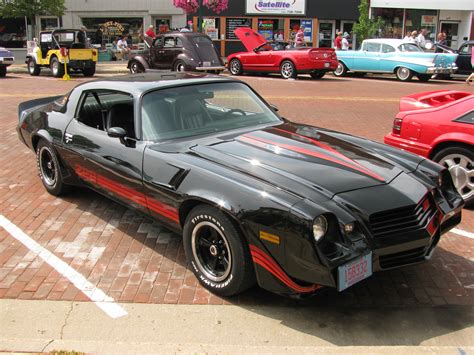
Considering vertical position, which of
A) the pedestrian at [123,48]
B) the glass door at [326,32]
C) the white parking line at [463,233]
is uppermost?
the glass door at [326,32]

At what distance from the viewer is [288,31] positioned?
1257 inches

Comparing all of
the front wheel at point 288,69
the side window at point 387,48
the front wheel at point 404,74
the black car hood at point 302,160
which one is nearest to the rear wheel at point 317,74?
the front wheel at point 288,69

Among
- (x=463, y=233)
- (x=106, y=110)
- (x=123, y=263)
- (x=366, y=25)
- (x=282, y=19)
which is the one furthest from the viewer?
(x=282, y=19)

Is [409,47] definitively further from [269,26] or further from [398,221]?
[398,221]

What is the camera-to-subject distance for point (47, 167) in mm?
5926

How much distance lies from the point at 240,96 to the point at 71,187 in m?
2.24

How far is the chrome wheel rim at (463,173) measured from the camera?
544 centimetres

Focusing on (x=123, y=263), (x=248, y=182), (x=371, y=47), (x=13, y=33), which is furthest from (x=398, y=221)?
(x=13, y=33)

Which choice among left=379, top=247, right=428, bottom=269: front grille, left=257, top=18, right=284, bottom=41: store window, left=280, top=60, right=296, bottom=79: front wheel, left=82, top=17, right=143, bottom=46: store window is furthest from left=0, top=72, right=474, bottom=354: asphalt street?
left=82, top=17, right=143, bottom=46: store window

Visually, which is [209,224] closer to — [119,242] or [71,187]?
[119,242]

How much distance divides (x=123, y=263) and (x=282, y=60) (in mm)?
16592

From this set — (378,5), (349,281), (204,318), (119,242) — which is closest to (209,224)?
(204,318)

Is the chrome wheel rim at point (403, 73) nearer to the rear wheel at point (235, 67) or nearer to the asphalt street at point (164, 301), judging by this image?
the rear wheel at point (235, 67)

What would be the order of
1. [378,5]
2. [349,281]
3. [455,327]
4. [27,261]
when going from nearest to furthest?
[349,281] → [455,327] → [27,261] → [378,5]
